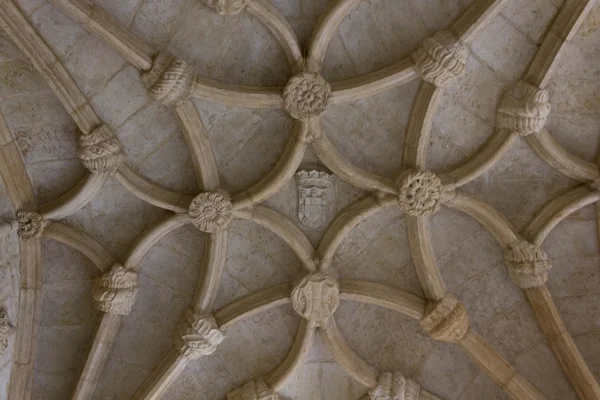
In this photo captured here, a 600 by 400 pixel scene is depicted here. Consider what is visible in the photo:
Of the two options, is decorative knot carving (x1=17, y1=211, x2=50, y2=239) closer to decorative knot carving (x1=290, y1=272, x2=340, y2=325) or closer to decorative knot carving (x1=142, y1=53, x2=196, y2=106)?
decorative knot carving (x1=142, y1=53, x2=196, y2=106)

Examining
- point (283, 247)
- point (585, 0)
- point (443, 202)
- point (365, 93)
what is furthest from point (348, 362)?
point (585, 0)

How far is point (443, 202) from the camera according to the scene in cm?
1093

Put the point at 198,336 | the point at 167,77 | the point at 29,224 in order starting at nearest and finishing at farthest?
the point at 167,77 → the point at 29,224 → the point at 198,336

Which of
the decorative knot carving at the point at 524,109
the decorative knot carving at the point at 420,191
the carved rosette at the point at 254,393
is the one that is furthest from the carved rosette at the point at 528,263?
the carved rosette at the point at 254,393

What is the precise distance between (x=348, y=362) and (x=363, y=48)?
394cm

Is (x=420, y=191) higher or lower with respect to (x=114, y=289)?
higher

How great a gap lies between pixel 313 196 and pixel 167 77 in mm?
2343

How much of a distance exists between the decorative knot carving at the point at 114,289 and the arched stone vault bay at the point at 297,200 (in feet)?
0.09

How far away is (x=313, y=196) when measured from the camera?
1117cm

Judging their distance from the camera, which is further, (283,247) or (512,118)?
(283,247)

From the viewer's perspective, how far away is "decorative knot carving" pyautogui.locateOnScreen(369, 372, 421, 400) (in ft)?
36.9

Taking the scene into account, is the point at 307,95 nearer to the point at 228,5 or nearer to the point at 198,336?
the point at 228,5

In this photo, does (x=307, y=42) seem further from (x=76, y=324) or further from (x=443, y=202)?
(x=76, y=324)

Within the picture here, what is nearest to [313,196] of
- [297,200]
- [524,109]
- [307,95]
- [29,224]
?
[297,200]
